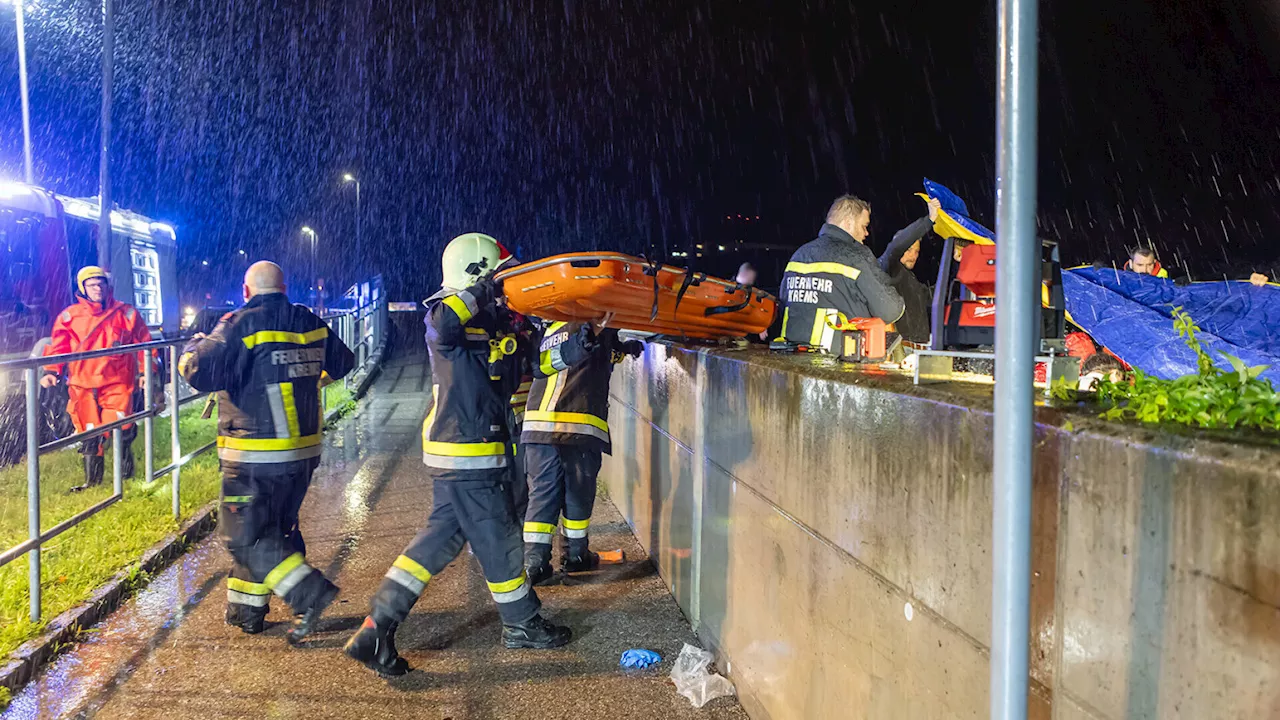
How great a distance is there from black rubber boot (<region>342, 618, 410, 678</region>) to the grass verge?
156 cm

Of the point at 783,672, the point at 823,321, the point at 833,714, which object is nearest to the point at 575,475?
the point at 823,321

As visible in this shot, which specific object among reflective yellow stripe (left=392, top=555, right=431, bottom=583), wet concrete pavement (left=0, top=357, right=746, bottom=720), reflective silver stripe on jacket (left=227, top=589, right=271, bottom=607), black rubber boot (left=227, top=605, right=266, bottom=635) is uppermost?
reflective yellow stripe (left=392, top=555, right=431, bottom=583)

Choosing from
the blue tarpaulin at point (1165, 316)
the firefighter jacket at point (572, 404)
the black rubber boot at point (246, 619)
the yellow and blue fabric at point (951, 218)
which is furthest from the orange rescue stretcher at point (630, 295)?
the blue tarpaulin at point (1165, 316)

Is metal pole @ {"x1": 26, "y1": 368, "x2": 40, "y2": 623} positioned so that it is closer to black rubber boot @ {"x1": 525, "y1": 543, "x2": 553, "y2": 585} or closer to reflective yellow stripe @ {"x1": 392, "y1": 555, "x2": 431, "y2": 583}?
reflective yellow stripe @ {"x1": 392, "y1": 555, "x2": 431, "y2": 583}

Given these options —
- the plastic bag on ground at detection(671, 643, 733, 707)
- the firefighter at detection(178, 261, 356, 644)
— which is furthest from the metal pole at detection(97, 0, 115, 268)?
the plastic bag on ground at detection(671, 643, 733, 707)

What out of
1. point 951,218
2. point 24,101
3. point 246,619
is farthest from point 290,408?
point 24,101

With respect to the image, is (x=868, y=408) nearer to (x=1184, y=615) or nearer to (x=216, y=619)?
(x=1184, y=615)

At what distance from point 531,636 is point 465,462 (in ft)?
3.10

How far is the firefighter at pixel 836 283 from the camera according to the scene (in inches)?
161

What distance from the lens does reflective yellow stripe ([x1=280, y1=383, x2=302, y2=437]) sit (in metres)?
4.33

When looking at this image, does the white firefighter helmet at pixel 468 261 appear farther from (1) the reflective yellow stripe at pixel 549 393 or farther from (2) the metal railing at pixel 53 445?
(2) the metal railing at pixel 53 445

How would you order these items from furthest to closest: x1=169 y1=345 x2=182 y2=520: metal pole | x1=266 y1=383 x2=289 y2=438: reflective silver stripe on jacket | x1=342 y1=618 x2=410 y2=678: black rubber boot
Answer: x1=169 y1=345 x2=182 y2=520: metal pole → x1=266 y1=383 x2=289 y2=438: reflective silver stripe on jacket → x1=342 y1=618 x2=410 y2=678: black rubber boot

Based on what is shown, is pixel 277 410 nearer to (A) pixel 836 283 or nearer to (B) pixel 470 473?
(B) pixel 470 473

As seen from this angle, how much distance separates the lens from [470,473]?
12.7 ft
